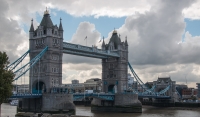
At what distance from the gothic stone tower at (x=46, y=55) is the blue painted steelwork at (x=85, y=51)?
10.6 feet

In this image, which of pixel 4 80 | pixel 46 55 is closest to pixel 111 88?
pixel 46 55

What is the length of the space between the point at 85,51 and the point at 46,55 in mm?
11367

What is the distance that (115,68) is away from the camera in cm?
8300

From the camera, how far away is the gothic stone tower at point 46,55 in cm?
6188

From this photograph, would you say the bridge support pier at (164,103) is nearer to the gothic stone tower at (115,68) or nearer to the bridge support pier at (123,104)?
the gothic stone tower at (115,68)

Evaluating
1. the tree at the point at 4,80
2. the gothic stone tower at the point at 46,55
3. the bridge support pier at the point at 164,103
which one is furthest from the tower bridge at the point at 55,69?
the bridge support pier at the point at 164,103

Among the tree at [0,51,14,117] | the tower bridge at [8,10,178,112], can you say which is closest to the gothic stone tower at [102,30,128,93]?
the tower bridge at [8,10,178,112]

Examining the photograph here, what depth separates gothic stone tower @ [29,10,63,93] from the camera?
61875 millimetres

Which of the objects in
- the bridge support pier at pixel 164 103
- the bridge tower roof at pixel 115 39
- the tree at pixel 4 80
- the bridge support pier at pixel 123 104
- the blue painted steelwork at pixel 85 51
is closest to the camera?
the tree at pixel 4 80

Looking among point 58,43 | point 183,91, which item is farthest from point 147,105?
point 58,43

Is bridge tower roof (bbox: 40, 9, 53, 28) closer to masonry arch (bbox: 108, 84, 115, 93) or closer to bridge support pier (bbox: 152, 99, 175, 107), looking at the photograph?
masonry arch (bbox: 108, 84, 115, 93)

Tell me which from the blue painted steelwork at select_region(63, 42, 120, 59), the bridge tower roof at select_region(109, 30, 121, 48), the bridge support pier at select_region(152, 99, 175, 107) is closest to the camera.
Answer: the blue painted steelwork at select_region(63, 42, 120, 59)

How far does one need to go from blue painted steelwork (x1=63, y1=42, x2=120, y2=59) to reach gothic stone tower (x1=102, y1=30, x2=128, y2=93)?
220 cm

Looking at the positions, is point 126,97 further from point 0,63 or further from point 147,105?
point 0,63
